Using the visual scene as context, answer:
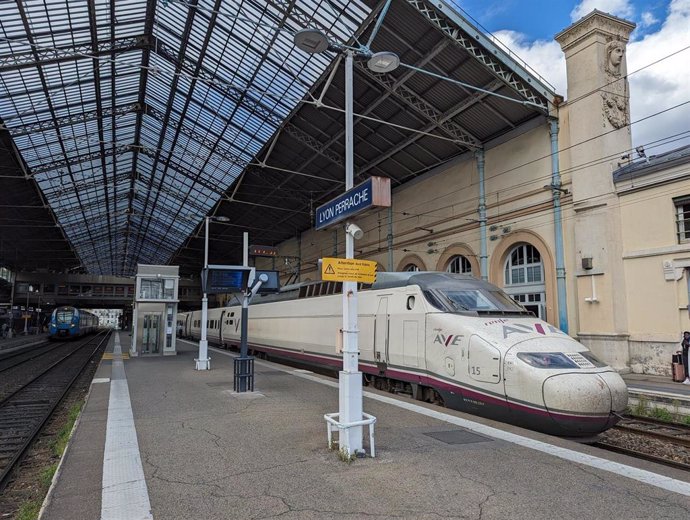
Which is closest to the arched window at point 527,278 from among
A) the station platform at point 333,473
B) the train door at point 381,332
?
the train door at point 381,332

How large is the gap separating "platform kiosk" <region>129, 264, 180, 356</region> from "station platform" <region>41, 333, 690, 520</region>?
14.6 metres

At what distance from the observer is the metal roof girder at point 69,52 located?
18.8m

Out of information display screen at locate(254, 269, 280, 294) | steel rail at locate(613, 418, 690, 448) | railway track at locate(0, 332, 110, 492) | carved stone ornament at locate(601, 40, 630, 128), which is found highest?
carved stone ornament at locate(601, 40, 630, 128)

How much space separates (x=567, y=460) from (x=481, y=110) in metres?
16.5

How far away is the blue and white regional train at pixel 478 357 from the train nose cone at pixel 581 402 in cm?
1

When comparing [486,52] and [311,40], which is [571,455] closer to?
[311,40]

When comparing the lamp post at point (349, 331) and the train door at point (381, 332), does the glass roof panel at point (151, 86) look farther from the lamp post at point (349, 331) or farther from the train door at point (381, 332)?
the train door at point (381, 332)

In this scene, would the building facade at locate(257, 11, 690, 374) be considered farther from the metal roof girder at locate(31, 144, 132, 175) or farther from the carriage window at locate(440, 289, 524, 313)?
the metal roof girder at locate(31, 144, 132, 175)

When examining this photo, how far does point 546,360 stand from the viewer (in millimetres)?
7117

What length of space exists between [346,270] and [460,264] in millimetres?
18104

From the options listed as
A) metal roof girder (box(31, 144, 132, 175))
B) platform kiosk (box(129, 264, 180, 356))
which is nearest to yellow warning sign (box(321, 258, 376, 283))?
platform kiosk (box(129, 264, 180, 356))

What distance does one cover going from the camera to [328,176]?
29.1 metres

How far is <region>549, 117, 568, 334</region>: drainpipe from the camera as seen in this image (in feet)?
56.9

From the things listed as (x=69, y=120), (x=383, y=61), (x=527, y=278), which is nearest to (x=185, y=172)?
(x=69, y=120)
